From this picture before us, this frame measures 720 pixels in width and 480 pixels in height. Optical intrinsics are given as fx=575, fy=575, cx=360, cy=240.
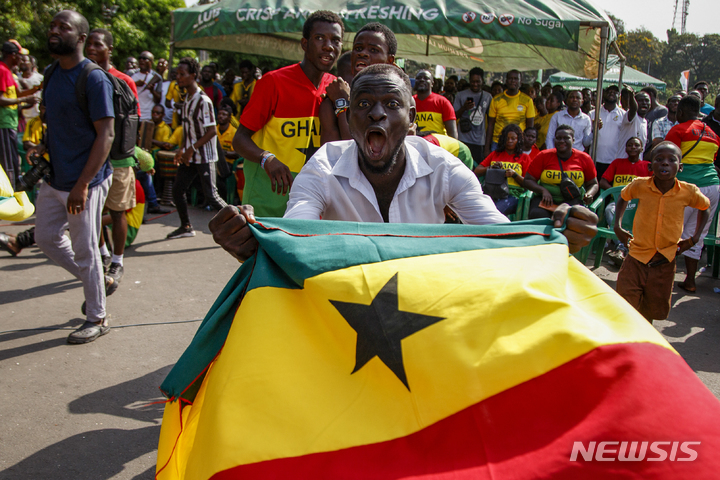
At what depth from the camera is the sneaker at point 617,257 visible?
271 inches

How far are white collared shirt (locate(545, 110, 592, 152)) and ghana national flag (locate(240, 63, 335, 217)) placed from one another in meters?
6.72

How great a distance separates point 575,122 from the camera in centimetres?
949

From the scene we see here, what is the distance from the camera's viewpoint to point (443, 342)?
180 centimetres

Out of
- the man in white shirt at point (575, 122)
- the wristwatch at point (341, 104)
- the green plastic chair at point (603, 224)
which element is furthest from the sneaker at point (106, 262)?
the man in white shirt at point (575, 122)

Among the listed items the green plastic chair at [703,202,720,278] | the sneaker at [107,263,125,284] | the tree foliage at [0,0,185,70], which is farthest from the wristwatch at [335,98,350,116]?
the tree foliage at [0,0,185,70]

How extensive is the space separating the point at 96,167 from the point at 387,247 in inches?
114

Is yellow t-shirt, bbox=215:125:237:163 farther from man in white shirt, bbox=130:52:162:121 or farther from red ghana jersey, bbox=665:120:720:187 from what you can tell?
red ghana jersey, bbox=665:120:720:187

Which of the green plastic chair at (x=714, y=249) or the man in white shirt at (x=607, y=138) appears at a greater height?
the man in white shirt at (x=607, y=138)

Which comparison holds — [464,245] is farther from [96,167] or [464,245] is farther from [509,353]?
[96,167]

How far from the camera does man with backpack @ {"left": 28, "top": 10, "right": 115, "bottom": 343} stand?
160 inches

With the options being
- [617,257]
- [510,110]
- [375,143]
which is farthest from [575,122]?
[375,143]

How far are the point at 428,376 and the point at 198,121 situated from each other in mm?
6392

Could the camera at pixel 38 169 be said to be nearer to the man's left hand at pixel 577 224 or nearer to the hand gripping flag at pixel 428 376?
the hand gripping flag at pixel 428 376

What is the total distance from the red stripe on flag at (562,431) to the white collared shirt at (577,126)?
27.0ft
